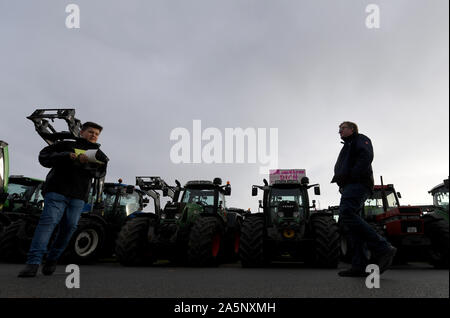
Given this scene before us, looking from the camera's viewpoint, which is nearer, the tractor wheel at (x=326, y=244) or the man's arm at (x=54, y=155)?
the man's arm at (x=54, y=155)

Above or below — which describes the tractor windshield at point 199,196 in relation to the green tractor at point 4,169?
below

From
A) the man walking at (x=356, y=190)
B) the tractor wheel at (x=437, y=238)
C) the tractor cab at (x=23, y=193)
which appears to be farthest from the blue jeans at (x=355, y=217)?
the tractor cab at (x=23, y=193)

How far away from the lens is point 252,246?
5410mm

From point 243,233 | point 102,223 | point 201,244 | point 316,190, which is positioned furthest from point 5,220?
point 316,190

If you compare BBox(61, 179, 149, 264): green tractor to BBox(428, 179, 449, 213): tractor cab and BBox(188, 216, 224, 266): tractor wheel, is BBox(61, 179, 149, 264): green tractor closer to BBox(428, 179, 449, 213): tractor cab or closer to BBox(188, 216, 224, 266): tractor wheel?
BBox(188, 216, 224, 266): tractor wheel

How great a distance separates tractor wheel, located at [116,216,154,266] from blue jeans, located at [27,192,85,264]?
2296 millimetres

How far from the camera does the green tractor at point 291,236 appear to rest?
531 centimetres

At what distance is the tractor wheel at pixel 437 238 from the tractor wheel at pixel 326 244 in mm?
1647

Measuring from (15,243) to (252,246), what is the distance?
14.5 feet

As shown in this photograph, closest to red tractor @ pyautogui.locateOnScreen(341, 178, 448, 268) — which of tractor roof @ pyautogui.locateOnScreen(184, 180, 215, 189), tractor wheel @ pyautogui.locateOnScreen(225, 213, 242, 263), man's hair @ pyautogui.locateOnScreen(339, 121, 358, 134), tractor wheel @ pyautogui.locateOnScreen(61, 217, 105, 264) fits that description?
man's hair @ pyautogui.locateOnScreen(339, 121, 358, 134)

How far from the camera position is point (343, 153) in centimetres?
350

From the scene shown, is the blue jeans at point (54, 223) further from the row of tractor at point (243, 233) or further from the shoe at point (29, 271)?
the row of tractor at point (243, 233)

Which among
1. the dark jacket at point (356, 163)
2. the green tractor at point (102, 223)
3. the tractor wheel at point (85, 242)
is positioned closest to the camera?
the dark jacket at point (356, 163)
